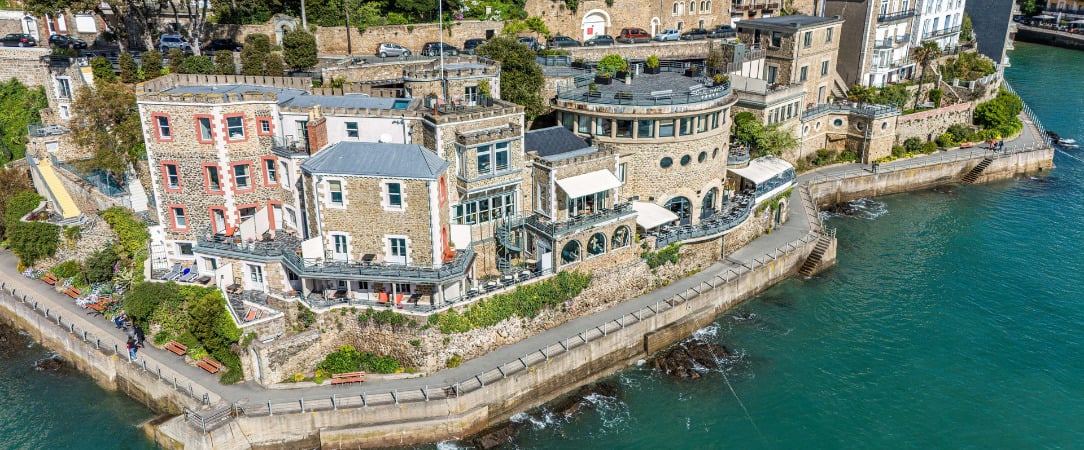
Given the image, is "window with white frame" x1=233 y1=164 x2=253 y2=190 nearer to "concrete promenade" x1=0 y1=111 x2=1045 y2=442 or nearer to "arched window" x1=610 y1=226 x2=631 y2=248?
"concrete promenade" x1=0 y1=111 x2=1045 y2=442

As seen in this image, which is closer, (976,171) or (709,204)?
(709,204)

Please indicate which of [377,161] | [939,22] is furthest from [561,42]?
[939,22]

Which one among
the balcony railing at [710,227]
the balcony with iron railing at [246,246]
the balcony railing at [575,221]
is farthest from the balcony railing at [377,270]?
the balcony railing at [710,227]

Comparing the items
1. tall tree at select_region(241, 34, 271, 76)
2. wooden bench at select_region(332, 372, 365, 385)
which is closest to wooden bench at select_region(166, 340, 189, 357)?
wooden bench at select_region(332, 372, 365, 385)

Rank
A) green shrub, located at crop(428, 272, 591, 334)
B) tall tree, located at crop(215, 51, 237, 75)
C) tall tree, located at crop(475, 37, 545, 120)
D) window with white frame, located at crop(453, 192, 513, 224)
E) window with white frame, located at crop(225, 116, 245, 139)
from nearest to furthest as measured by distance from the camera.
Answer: green shrub, located at crop(428, 272, 591, 334)
window with white frame, located at crop(225, 116, 245, 139)
window with white frame, located at crop(453, 192, 513, 224)
tall tree, located at crop(475, 37, 545, 120)
tall tree, located at crop(215, 51, 237, 75)

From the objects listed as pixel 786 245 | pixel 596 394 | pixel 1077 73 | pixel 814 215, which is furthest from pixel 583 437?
pixel 1077 73

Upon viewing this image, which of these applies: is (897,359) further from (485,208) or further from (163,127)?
(163,127)
